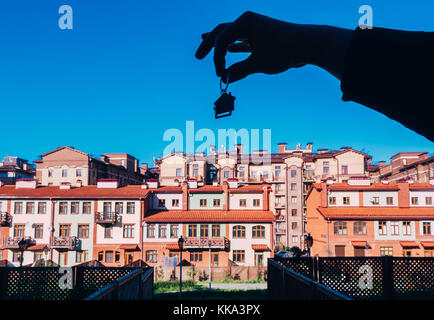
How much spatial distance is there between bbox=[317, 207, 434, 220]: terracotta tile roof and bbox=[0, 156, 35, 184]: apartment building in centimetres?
5454

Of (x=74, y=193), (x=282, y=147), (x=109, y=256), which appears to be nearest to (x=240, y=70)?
(x=109, y=256)

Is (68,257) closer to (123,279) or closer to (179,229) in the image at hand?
(179,229)

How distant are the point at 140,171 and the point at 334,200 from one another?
4962 centimetres

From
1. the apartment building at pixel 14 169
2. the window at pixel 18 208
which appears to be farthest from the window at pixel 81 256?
the apartment building at pixel 14 169

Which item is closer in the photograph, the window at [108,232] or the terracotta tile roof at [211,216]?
the terracotta tile roof at [211,216]

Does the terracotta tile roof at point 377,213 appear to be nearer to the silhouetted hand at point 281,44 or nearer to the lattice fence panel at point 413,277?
the lattice fence panel at point 413,277

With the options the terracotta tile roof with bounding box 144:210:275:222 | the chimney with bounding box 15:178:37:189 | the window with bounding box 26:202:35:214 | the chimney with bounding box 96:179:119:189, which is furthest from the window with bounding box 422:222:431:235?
the chimney with bounding box 15:178:37:189

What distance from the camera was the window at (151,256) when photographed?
111 ft

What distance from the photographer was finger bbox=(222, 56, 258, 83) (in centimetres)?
253

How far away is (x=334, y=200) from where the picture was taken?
3753 cm

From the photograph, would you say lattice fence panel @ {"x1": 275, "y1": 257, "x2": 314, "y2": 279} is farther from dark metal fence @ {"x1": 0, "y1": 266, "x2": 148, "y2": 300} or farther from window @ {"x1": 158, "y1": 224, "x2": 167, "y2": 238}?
window @ {"x1": 158, "y1": 224, "x2": 167, "y2": 238}

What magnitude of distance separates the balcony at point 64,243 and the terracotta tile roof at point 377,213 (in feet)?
83.6
